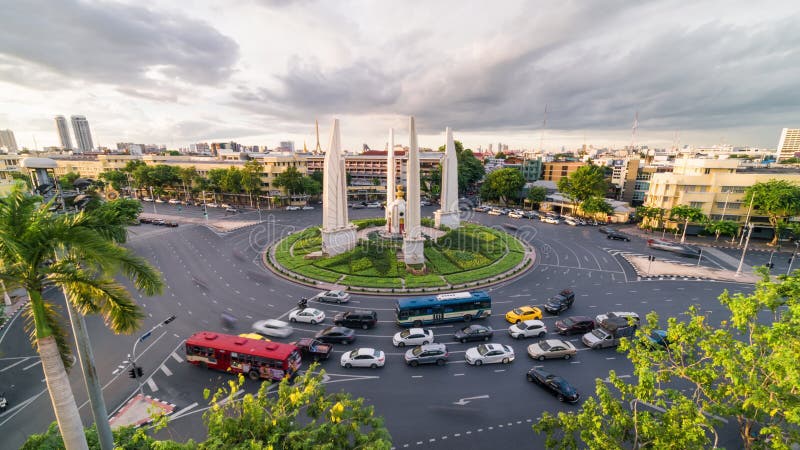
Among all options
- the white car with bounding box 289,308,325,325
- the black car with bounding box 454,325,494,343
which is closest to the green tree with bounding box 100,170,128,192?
the white car with bounding box 289,308,325,325

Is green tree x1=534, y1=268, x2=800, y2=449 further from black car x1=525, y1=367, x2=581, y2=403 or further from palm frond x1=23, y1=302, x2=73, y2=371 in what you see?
palm frond x1=23, y1=302, x2=73, y2=371

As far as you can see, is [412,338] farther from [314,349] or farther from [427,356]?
[314,349]

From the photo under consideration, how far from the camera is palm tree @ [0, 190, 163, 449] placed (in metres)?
7.92

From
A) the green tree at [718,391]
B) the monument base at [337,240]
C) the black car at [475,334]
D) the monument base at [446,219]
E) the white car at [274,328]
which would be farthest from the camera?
the monument base at [446,219]

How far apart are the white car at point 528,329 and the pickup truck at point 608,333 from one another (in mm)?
3117

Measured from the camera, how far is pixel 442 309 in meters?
27.8

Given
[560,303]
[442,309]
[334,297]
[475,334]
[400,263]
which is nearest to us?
[475,334]

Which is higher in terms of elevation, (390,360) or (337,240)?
(337,240)

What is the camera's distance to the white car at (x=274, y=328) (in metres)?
25.8

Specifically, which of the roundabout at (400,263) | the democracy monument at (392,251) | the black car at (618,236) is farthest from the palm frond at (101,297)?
the black car at (618,236)

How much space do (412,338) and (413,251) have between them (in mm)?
16238

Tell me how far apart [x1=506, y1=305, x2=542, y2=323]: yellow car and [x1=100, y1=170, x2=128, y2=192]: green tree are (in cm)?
11102

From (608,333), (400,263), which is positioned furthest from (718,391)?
(400,263)

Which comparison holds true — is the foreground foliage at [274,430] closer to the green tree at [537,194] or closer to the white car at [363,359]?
the white car at [363,359]
